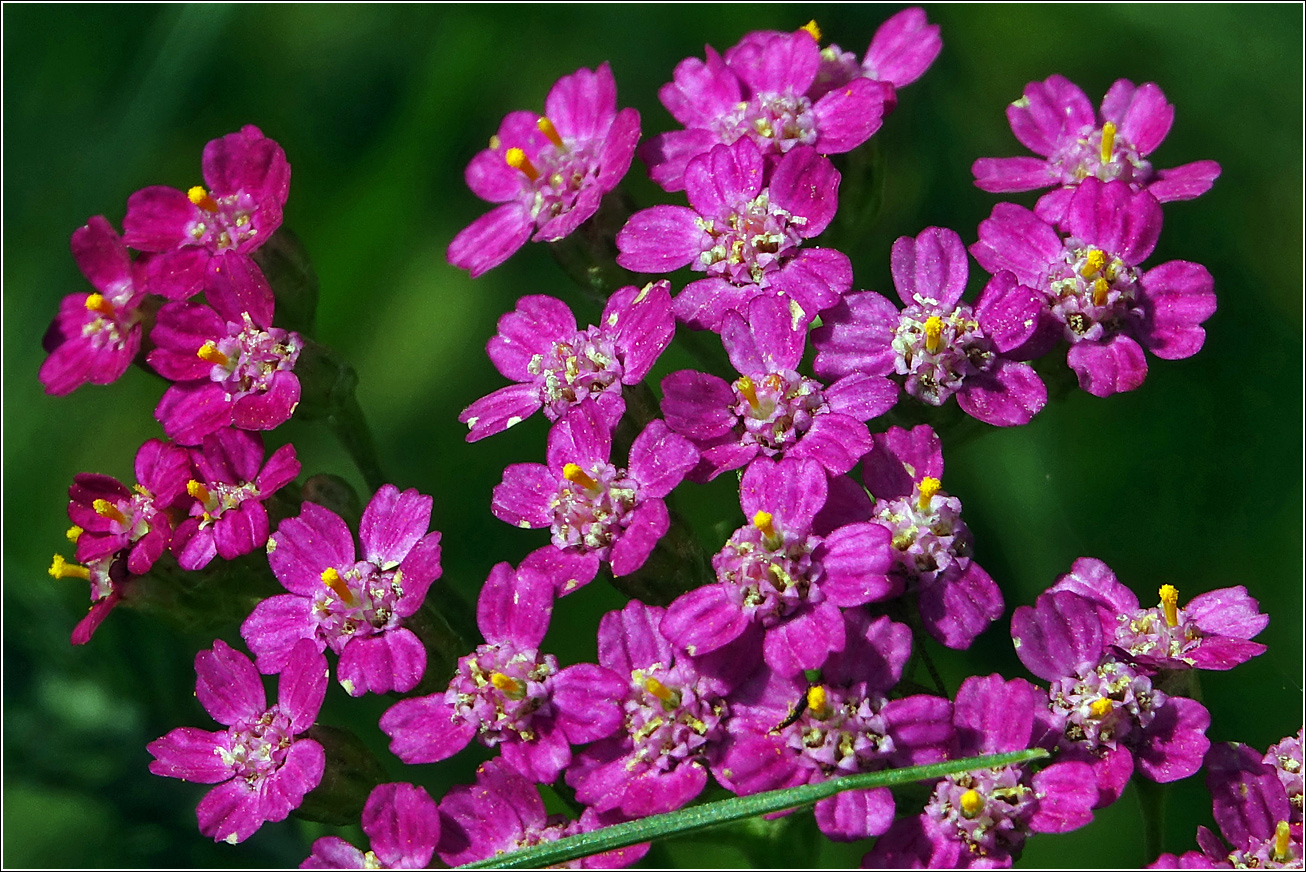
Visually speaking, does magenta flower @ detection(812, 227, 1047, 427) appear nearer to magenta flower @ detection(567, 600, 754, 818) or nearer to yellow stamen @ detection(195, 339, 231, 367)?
magenta flower @ detection(567, 600, 754, 818)

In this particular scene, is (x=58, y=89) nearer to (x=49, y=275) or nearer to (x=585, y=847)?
(x=49, y=275)

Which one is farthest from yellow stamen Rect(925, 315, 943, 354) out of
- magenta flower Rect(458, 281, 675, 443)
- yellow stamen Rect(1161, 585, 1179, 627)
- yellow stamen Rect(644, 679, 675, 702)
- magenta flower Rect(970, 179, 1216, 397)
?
yellow stamen Rect(644, 679, 675, 702)

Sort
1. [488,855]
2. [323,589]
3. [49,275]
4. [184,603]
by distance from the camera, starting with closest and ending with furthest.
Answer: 1. [488,855]
2. [323,589]
3. [184,603]
4. [49,275]

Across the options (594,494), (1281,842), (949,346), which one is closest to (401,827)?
(594,494)

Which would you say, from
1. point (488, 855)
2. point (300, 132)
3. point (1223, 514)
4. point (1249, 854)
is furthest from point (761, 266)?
point (300, 132)

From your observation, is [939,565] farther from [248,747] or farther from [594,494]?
[248,747]

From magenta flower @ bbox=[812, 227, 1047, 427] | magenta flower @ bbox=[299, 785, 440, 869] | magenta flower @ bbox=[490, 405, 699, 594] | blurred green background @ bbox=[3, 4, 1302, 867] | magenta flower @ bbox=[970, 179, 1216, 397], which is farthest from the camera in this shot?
blurred green background @ bbox=[3, 4, 1302, 867]

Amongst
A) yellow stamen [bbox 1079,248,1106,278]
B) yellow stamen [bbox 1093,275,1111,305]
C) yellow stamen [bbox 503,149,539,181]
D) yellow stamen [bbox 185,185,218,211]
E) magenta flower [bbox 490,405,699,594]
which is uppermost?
yellow stamen [bbox 503,149,539,181]
